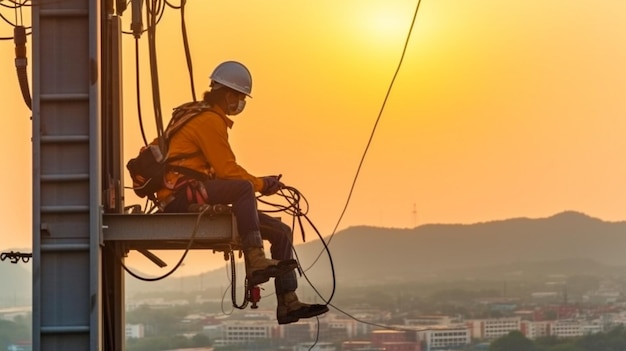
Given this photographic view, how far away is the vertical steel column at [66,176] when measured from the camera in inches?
597

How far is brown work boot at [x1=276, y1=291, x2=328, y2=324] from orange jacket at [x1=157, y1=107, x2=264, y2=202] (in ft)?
3.47

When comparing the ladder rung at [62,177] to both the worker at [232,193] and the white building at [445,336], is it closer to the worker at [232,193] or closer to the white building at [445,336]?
the worker at [232,193]

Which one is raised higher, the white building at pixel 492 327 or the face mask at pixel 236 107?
the face mask at pixel 236 107

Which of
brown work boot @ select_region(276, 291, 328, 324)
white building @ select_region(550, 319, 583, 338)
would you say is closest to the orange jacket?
brown work boot @ select_region(276, 291, 328, 324)

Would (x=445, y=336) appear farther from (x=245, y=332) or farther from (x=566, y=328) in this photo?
(x=245, y=332)

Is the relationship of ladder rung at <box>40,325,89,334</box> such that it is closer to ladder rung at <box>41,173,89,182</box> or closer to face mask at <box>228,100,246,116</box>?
ladder rung at <box>41,173,89,182</box>

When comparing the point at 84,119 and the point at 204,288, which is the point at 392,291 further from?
the point at 84,119

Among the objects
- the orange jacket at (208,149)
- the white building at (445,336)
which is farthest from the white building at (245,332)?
the orange jacket at (208,149)

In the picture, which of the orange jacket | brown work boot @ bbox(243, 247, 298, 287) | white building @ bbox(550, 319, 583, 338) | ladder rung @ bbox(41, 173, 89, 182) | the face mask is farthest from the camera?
white building @ bbox(550, 319, 583, 338)

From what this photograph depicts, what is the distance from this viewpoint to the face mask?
634 inches

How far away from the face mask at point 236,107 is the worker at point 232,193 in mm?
41

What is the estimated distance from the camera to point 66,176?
1529 centimetres

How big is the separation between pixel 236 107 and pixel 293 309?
6.66 ft

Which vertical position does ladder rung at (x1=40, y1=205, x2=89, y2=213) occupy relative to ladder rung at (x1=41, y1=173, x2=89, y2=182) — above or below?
below
